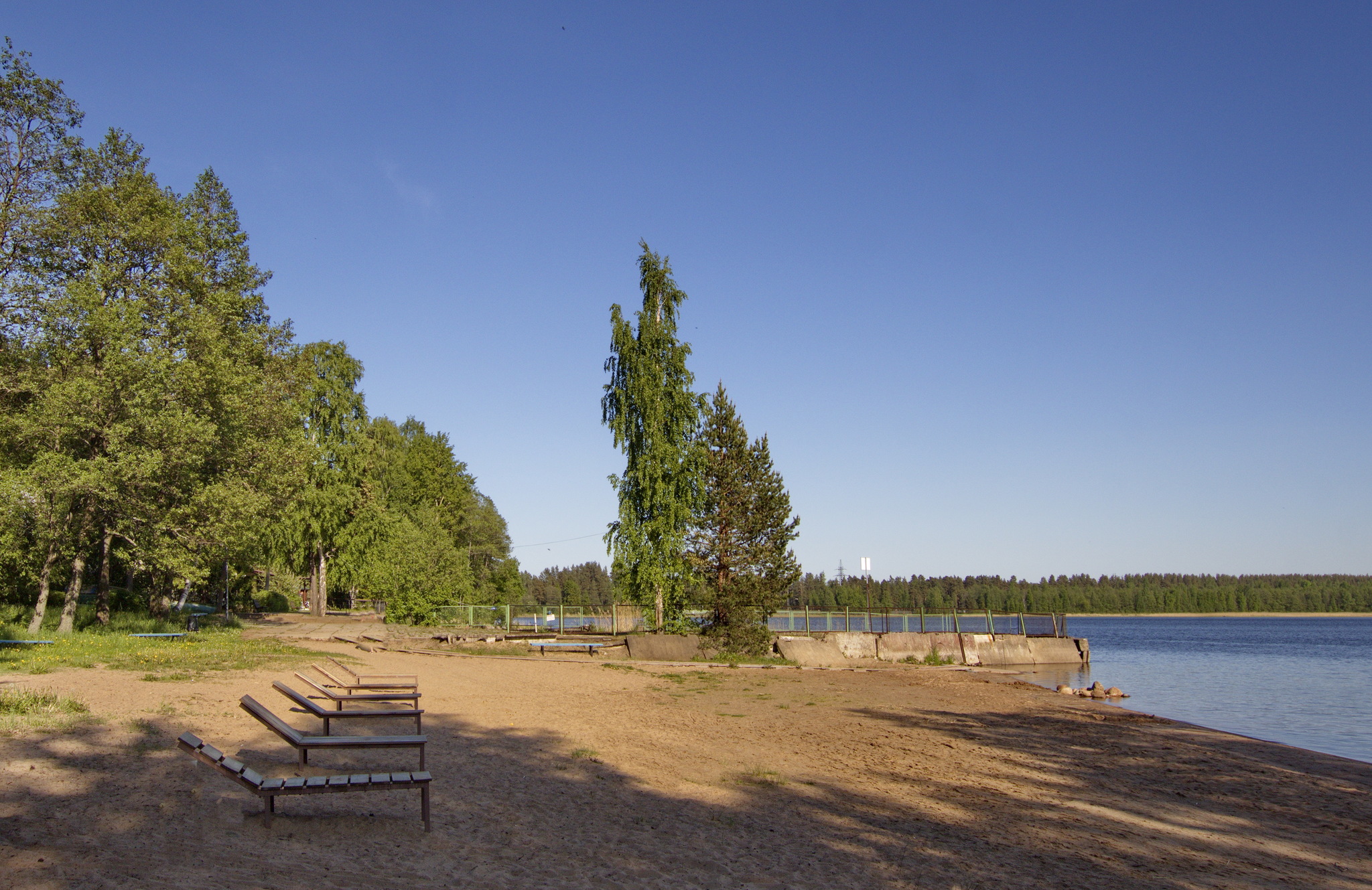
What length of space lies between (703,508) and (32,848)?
26739 millimetres

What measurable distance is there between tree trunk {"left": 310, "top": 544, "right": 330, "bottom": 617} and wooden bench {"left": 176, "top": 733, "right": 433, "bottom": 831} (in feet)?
143

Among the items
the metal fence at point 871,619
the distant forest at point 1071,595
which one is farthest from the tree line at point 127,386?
the distant forest at point 1071,595

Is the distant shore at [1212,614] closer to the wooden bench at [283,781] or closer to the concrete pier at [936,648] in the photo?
the concrete pier at [936,648]

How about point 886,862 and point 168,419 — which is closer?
point 886,862

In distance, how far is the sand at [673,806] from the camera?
19.7 feet

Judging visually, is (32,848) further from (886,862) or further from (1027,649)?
(1027,649)

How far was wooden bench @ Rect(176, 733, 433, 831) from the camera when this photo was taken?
19.7ft

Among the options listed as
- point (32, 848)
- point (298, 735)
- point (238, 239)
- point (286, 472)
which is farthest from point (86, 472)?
point (32, 848)

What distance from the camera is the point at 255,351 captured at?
29734 millimetres

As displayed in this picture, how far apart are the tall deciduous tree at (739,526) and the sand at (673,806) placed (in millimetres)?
14251

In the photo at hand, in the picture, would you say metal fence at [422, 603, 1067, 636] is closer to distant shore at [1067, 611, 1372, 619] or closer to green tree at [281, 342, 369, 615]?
green tree at [281, 342, 369, 615]

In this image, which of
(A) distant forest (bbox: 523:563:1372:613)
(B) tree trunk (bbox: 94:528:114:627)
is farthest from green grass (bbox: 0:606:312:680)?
(A) distant forest (bbox: 523:563:1372:613)

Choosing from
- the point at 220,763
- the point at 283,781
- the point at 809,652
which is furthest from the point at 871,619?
the point at 220,763

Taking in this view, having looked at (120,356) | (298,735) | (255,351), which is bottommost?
(298,735)
